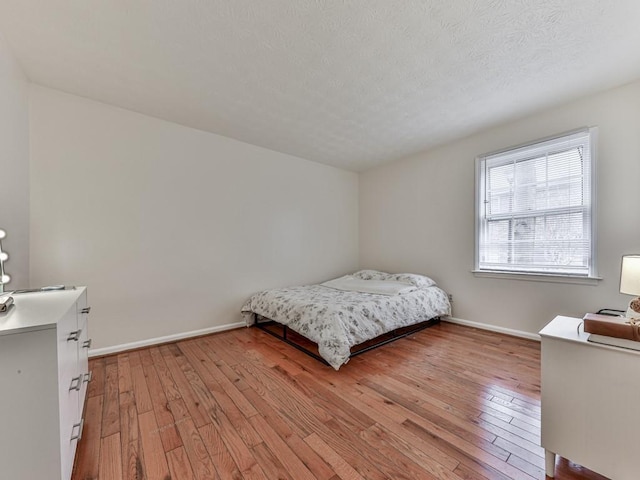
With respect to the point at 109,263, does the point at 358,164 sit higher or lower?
higher

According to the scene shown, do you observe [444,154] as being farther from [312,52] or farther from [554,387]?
[554,387]

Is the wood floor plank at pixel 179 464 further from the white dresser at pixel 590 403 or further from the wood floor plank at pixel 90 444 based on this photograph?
the white dresser at pixel 590 403

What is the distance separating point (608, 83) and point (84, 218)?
16.3 ft

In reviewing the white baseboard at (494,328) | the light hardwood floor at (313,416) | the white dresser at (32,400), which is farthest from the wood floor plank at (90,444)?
the white baseboard at (494,328)

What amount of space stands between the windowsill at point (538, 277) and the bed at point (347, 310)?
584 millimetres

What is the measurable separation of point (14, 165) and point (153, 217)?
1.06 metres

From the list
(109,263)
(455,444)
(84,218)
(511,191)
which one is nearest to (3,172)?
(84,218)

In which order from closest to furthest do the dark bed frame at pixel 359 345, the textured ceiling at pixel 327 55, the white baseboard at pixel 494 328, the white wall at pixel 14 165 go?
the textured ceiling at pixel 327 55 → the white wall at pixel 14 165 → the dark bed frame at pixel 359 345 → the white baseboard at pixel 494 328

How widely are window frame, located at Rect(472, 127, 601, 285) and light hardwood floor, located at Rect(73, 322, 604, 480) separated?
77 centimetres

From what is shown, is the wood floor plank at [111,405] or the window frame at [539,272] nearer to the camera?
the wood floor plank at [111,405]

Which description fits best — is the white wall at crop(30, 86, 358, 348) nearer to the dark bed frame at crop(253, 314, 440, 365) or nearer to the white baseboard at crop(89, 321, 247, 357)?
the white baseboard at crop(89, 321, 247, 357)

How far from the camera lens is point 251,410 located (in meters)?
1.74

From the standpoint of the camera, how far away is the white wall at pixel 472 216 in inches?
92.8

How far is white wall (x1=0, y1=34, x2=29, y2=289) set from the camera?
6.04 feet
